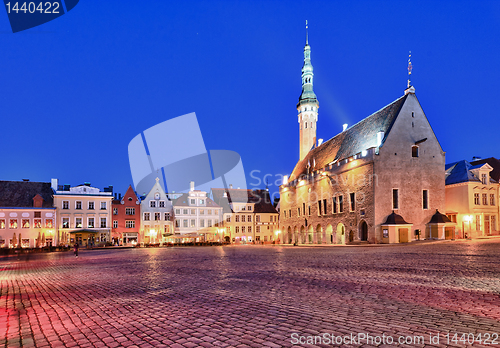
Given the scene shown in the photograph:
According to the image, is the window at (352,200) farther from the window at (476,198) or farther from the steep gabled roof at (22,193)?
the steep gabled roof at (22,193)

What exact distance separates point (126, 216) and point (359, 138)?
135 feet

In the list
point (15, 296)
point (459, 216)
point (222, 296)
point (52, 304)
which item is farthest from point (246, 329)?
point (459, 216)

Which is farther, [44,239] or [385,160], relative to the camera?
[44,239]

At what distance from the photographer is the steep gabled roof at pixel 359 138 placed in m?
42.8

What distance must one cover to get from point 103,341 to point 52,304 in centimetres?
392

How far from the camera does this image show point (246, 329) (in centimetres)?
582

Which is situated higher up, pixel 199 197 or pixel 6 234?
pixel 199 197

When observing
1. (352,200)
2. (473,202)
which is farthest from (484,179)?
(352,200)

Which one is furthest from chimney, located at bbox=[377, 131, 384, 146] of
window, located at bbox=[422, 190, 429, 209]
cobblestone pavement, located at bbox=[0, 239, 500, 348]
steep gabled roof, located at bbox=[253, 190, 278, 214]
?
steep gabled roof, located at bbox=[253, 190, 278, 214]

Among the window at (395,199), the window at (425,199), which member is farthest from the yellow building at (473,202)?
the window at (395,199)

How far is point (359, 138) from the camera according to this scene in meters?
47.7

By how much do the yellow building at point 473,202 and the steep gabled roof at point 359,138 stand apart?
1154 cm

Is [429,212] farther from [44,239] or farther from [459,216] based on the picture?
[44,239]

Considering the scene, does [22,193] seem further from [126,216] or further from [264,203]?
[264,203]
